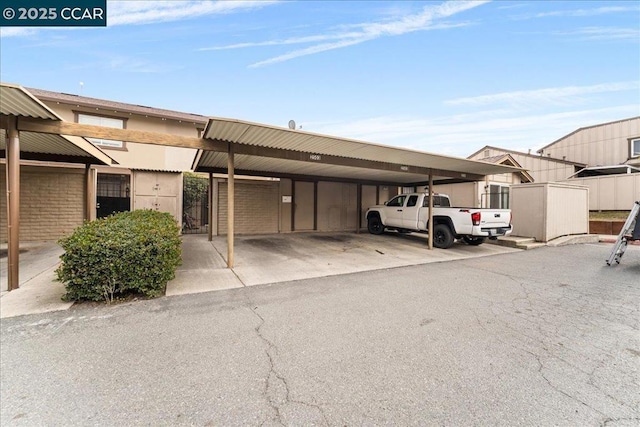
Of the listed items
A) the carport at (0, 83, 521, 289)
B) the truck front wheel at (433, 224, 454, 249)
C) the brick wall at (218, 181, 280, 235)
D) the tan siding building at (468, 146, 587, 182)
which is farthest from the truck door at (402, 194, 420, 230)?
the tan siding building at (468, 146, 587, 182)

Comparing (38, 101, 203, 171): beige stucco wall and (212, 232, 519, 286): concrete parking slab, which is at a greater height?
(38, 101, 203, 171): beige stucco wall

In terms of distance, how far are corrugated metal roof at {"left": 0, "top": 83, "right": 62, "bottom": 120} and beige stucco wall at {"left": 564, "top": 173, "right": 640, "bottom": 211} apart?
67.8ft

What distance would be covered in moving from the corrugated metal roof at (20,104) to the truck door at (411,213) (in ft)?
33.3

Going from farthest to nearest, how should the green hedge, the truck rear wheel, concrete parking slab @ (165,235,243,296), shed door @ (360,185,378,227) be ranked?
shed door @ (360,185,378,227) < the truck rear wheel < concrete parking slab @ (165,235,243,296) < the green hedge

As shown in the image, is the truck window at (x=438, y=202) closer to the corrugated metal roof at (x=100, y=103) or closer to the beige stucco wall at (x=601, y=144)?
the corrugated metal roof at (x=100, y=103)

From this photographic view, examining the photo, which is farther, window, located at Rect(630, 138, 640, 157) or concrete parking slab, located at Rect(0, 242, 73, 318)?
window, located at Rect(630, 138, 640, 157)

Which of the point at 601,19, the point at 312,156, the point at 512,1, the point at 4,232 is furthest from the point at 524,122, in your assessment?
the point at 4,232

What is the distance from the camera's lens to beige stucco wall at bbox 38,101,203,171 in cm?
1158

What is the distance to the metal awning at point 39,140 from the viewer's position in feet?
13.5

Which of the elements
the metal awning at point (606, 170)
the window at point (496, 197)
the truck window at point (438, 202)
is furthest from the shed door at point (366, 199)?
the metal awning at point (606, 170)

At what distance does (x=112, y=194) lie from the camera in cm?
1120

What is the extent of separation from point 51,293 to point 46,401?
11.2 ft

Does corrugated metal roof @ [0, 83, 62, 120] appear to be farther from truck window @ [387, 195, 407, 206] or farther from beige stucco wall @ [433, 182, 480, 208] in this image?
beige stucco wall @ [433, 182, 480, 208]

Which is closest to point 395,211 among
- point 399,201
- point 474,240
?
point 399,201
